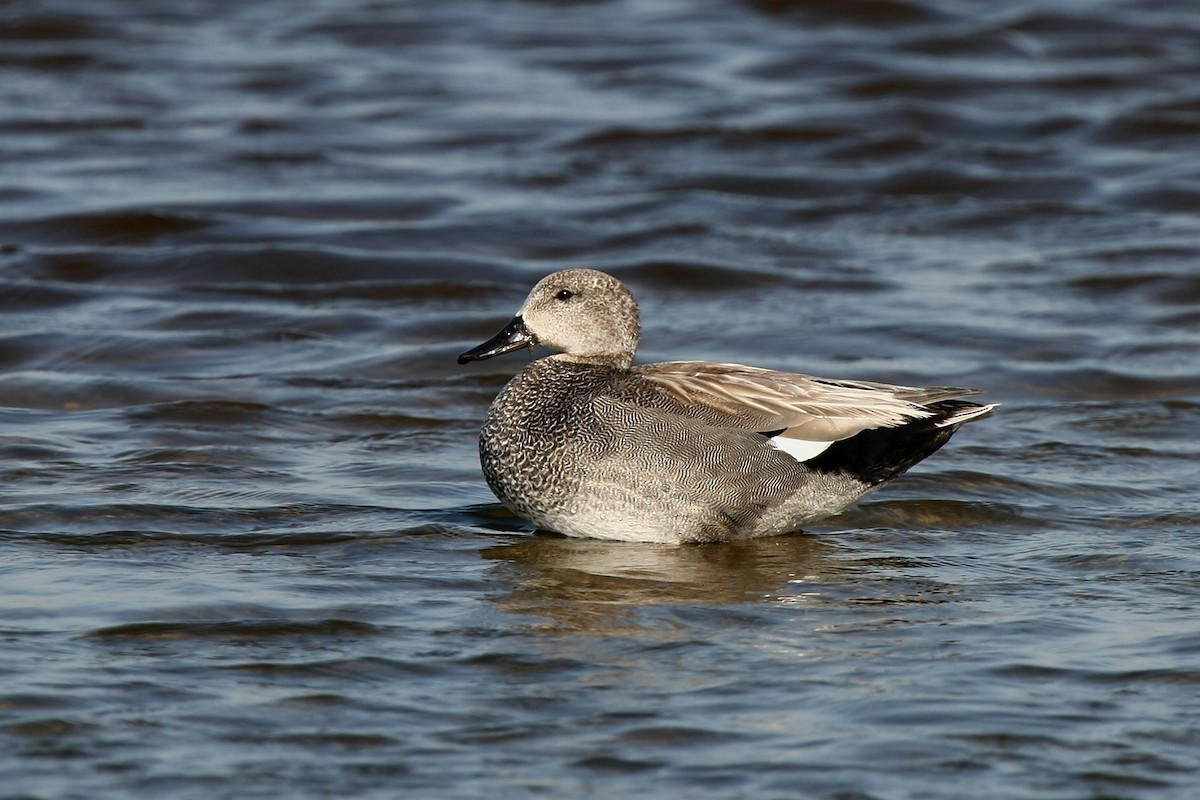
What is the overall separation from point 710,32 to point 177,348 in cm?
974

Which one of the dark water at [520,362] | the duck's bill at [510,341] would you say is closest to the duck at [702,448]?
the dark water at [520,362]

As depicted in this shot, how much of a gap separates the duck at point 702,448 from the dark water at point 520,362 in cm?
19

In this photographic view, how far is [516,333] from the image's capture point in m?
8.01

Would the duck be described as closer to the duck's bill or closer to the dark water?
the dark water

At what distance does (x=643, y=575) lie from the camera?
7.18m

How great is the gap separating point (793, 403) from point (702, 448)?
0.43m

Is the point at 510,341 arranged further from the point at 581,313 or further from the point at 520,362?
the point at 520,362

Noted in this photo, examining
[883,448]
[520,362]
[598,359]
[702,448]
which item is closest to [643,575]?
[702,448]

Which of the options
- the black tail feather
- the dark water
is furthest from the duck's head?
the black tail feather

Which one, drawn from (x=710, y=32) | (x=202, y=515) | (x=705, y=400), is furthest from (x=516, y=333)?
(x=710, y=32)

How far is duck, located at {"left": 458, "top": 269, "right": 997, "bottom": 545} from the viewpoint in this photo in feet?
24.2

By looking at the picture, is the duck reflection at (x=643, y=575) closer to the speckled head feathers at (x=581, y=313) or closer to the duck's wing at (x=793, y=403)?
the duck's wing at (x=793, y=403)

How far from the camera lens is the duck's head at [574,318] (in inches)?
314

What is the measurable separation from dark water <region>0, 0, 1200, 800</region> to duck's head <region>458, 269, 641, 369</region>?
0.75m
